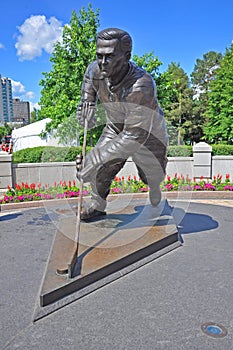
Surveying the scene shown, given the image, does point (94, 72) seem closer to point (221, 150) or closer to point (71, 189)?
point (71, 189)

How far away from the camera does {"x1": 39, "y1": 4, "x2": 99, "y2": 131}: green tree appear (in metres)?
13.8

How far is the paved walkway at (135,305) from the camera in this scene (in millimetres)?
2061

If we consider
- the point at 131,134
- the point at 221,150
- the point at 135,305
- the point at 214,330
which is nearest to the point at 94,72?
the point at 131,134

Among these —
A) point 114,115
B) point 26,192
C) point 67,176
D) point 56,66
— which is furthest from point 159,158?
point 56,66

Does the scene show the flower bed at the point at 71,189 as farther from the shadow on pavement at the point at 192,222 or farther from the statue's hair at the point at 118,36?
the statue's hair at the point at 118,36

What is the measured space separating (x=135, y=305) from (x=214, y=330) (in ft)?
2.00

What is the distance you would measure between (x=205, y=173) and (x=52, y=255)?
702 cm

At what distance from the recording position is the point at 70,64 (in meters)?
14.3

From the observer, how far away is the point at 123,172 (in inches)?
363

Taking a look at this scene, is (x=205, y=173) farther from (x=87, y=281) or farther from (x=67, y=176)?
(x=87, y=281)

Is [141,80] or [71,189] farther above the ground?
[141,80]

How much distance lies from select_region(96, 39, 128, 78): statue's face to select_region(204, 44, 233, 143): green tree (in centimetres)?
1830

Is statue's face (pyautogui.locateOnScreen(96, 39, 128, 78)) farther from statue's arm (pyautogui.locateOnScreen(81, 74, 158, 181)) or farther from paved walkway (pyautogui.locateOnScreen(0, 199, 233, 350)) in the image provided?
paved walkway (pyautogui.locateOnScreen(0, 199, 233, 350))

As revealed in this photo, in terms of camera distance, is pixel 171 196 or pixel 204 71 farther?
pixel 204 71
